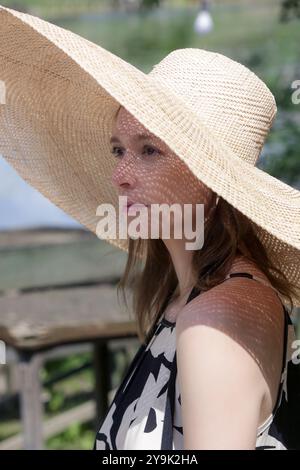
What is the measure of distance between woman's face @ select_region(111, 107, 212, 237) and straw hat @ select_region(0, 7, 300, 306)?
64 mm

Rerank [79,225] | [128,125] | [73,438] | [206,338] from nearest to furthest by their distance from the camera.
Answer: [206,338] < [128,125] < [79,225] < [73,438]

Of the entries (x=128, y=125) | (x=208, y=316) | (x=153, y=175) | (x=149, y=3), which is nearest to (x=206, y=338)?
(x=208, y=316)

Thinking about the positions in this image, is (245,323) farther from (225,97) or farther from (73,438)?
(73,438)

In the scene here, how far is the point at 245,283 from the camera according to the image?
143 cm

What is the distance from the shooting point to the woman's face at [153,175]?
1.47 m

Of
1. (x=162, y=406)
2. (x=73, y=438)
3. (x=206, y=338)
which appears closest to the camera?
(x=206, y=338)

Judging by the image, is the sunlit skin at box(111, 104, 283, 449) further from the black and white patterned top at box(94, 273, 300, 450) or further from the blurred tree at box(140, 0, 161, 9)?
the blurred tree at box(140, 0, 161, 9)

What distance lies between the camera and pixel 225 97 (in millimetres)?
1544

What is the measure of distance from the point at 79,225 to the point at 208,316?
257cm

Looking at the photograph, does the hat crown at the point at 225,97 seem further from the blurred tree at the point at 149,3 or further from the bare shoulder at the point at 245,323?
the blurred tree at the point at 149,3

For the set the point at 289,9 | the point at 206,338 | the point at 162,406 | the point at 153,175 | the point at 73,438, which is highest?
the point at 289,9

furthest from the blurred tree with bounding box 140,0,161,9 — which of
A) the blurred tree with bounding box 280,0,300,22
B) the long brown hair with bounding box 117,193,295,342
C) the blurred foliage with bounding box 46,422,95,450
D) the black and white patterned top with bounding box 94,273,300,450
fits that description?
the blurred foliage with bounding box 46,422,95,450

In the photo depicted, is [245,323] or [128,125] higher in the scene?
[128,125]

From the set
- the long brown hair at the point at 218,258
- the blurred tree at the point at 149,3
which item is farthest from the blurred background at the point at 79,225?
the long brown hair at the point at 218,258
